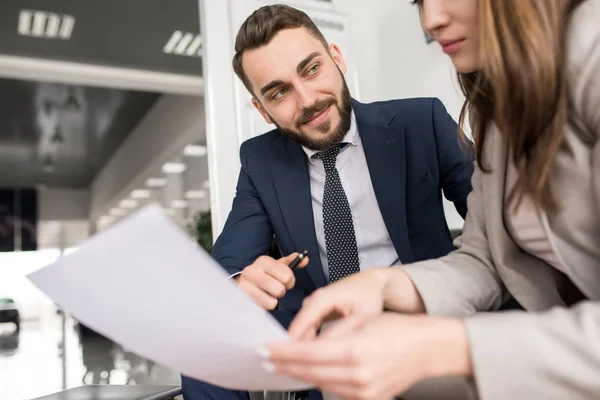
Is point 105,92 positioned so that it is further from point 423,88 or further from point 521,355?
point 521,355

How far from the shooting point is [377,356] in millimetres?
462

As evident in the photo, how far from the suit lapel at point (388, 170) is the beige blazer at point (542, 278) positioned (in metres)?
0.56

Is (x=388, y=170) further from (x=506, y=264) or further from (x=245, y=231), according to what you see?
(x=506, y=264)

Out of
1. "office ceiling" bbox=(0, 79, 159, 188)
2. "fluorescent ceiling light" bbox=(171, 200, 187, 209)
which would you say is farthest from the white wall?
"fluorescent ceiling light" bbox=(171, 200, 187, 209)

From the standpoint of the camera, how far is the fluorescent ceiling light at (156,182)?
30.5 feet

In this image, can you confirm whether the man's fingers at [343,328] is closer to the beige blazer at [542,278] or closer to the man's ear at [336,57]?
the beige blazer at [542,278]

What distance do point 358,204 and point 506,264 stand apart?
820 mm

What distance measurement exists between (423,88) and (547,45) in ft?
8.09

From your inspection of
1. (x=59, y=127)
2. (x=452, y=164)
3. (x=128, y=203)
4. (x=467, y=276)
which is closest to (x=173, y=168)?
(x=59, y=127)

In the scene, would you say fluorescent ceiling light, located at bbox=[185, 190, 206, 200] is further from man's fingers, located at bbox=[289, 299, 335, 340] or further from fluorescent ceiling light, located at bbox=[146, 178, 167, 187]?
man's fingers, located at bbox=[289, 299, 335, 340]

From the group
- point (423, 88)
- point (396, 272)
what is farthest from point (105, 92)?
point (396, 272)

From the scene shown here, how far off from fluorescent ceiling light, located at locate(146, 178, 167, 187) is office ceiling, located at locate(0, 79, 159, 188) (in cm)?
87

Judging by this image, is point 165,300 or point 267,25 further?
point 267,25

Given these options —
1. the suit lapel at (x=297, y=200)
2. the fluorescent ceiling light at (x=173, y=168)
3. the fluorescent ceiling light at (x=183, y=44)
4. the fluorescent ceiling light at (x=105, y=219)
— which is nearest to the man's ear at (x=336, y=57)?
the suit lapel at (x=297, y=200)
